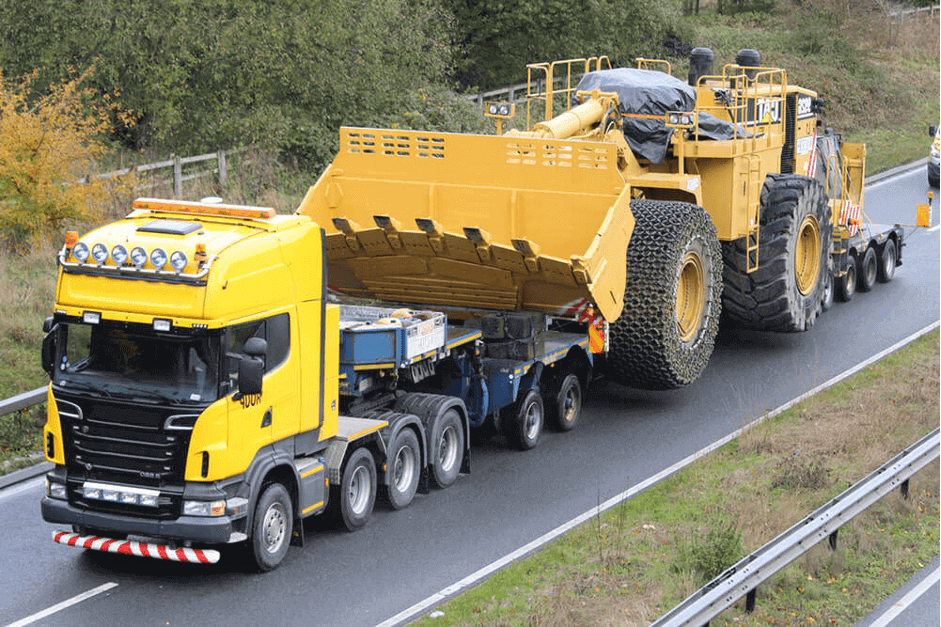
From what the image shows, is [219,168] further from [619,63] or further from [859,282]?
[619,63]

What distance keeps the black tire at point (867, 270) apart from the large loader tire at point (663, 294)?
23.2 ft

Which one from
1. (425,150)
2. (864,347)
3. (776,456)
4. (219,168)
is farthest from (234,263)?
(219,168)

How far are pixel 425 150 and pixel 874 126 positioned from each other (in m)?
24.6

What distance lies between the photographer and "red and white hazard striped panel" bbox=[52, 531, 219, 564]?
10.5 metres

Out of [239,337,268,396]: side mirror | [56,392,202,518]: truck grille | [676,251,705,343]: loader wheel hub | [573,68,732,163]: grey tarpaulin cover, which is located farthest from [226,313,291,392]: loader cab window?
[573,68,732,163]: grey tarpaulin cover

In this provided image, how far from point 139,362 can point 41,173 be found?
8586 mm

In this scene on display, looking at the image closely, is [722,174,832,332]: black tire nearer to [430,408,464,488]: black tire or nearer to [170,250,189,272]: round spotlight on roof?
[430,408,464,488]: black tire

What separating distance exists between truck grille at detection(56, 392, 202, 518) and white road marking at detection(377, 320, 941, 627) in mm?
2053

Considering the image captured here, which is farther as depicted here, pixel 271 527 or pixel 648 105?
pixel 648 105

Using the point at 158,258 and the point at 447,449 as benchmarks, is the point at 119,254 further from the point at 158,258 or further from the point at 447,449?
the point at 447,449

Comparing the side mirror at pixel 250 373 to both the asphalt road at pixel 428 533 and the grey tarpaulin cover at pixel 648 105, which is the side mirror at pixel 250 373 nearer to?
the asphalt road at pixel 428 533

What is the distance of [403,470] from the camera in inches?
504

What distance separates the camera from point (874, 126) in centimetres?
3616

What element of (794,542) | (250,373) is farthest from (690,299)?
(250,373)
